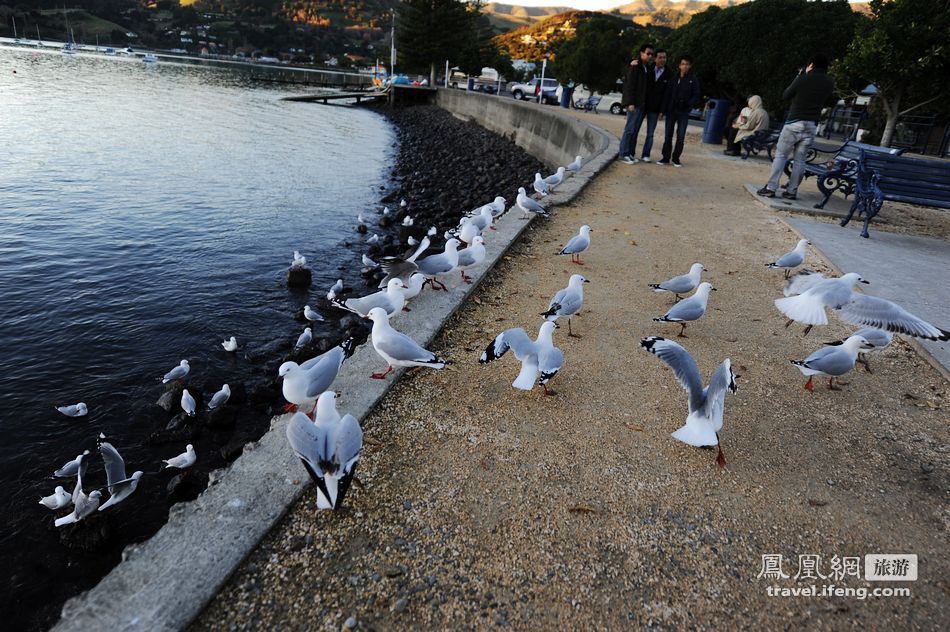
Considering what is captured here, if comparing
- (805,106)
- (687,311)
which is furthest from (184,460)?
(805,106)

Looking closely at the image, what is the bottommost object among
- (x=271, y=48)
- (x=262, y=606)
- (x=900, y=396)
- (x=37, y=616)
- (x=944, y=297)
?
(x=37, y=616)

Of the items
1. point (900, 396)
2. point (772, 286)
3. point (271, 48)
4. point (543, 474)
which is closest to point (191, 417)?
point (543, 474)

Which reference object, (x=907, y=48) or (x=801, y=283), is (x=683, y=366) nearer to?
(x=801, y=283)

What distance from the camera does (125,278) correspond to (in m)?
8.81

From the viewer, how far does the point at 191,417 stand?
16.5ft

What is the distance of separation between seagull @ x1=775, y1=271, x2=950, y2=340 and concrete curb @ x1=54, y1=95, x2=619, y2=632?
3.92 m

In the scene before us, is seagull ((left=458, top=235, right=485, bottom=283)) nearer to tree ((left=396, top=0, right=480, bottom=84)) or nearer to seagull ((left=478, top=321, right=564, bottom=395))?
seagull ((left=478, top=321, right=564, bottom=395))

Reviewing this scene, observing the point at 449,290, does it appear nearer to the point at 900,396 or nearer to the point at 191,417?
the point at 191,417

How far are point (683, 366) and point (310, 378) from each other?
108 inches

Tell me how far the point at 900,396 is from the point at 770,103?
640 inches

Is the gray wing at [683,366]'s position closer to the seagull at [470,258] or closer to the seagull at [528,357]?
the seagull at [528,357]

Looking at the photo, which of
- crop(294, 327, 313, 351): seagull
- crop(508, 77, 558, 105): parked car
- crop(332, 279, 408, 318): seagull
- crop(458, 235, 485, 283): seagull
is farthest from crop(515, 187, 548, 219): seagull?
crop(508, 77, 558, 105): parked car

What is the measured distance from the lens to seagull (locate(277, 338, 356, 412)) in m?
3.90

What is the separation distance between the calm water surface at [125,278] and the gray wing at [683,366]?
12.8 ft
